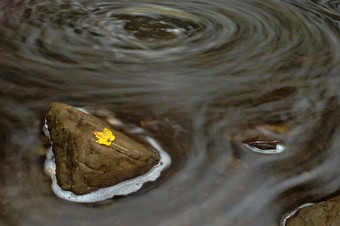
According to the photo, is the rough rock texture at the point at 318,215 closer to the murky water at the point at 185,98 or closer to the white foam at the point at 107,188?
the murky water at the point at 185,98

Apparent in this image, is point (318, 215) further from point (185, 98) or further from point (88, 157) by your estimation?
point (185, 98)

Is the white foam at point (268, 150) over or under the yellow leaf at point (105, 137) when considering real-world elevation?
under

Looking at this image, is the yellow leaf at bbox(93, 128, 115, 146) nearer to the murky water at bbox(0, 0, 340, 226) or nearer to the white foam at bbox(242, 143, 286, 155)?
the murky water at bbox(0, 0, 340, 226)

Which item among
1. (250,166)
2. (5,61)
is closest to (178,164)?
(250,166)

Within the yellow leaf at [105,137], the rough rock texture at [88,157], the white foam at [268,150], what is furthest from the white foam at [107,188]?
the white foam at [268,150]

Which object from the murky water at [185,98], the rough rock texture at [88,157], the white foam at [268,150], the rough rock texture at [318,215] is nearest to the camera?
the rough rock texture at [318,215]
